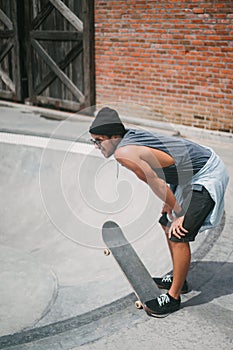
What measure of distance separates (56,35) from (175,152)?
8354 millimetres

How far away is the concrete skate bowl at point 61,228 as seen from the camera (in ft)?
14.1

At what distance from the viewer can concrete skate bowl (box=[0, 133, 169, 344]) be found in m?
4.31

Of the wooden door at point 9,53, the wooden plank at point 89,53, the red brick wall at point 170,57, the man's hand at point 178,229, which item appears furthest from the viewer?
the wooden door at point 9,53

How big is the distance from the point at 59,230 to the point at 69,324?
293 cm

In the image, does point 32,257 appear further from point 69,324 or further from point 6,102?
point 6,102

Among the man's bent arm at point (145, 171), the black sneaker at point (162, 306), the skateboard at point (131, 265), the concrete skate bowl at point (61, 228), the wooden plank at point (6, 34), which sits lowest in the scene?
the concrete skate bowl at point (61, 228)

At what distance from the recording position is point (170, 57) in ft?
29.9

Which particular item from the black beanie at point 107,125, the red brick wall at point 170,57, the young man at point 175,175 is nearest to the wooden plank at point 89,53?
the red brick wall at point 170,57

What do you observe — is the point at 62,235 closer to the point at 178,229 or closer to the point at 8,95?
the point at 178,229

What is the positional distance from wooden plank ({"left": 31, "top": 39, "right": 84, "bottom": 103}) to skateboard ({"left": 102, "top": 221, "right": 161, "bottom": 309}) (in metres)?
6.05

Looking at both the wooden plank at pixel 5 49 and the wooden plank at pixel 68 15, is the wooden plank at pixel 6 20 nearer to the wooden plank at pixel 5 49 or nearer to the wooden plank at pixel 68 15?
the wooden plank at pixel 5 49

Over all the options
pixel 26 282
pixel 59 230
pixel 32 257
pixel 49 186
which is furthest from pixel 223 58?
pixel 26 282

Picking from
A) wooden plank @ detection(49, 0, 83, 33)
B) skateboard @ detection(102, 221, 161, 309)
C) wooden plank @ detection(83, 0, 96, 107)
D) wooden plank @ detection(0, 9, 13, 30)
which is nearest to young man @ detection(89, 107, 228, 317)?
skateboard @ detection(102, 221, 161, 309)

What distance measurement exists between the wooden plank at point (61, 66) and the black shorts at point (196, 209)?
7.77m
